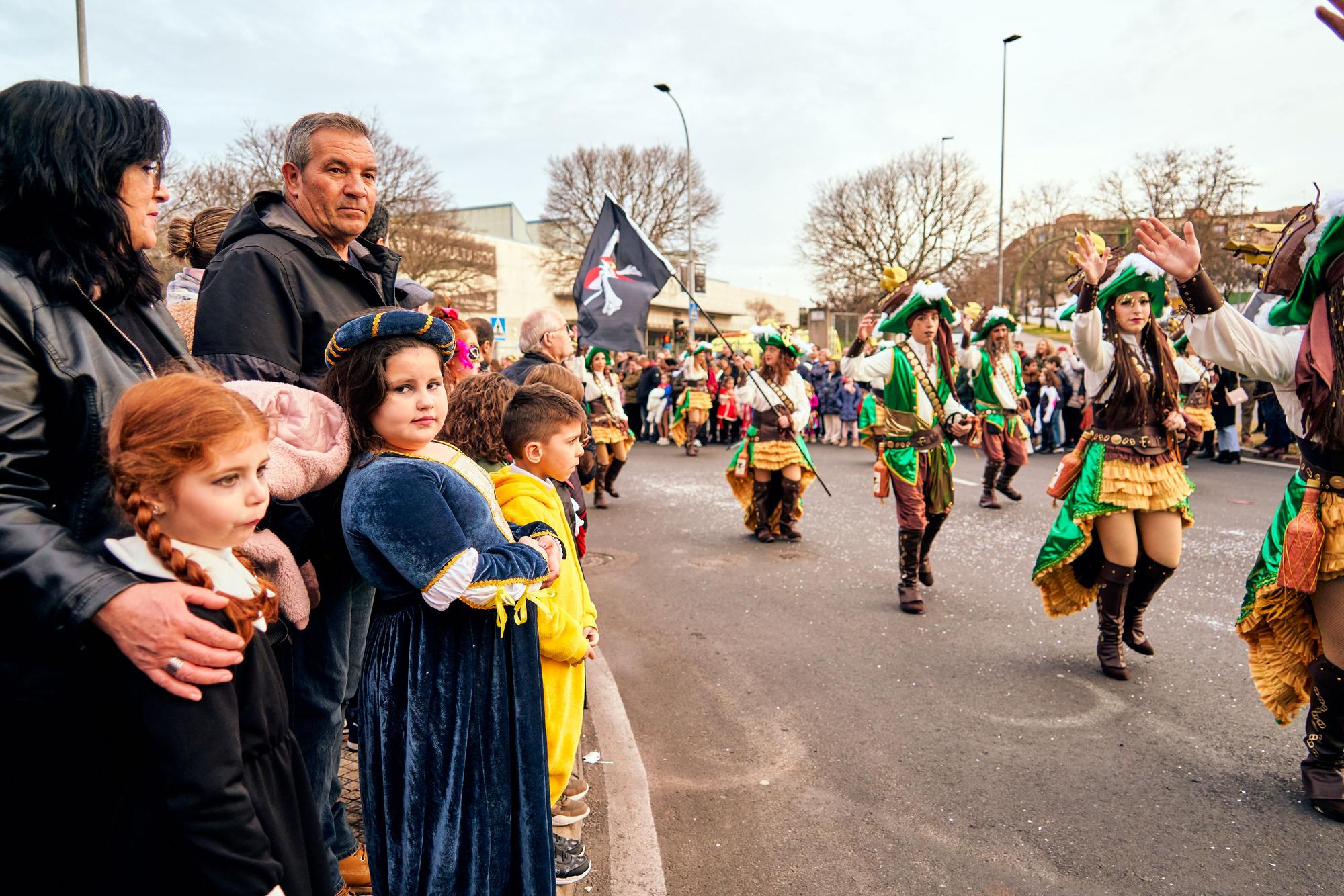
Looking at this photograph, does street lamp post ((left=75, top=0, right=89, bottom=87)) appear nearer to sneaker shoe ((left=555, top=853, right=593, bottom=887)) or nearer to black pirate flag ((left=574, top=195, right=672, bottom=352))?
black pirate flag ((left=574, top=195, right=672, bottom=352))

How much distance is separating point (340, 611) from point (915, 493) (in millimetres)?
4412

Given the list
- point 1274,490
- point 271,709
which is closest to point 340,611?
point 271,709

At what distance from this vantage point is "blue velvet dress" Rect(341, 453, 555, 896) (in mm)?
2166

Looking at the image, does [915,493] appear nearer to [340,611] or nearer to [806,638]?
[806,638]

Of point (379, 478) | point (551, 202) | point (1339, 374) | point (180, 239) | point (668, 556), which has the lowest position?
point (668, 556)

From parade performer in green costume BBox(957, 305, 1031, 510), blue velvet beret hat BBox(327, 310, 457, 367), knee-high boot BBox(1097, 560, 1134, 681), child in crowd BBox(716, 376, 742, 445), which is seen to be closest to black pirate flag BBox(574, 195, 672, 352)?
knee-high boot BBox(1097, 560, 1134, 681)

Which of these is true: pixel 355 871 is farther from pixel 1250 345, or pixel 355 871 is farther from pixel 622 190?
pixel 622 190

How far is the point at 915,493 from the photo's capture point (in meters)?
6.17

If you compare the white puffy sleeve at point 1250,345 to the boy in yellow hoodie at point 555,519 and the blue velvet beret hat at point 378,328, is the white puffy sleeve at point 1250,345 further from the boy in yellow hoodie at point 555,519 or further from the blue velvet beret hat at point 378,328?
the blue velvet beret hat at point 378,328

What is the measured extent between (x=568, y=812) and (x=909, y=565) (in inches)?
144

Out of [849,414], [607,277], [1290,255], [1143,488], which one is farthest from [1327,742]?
[849,414]

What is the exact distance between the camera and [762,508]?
8.60 metres

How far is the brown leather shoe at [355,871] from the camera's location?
274cm

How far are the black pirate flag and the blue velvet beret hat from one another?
195 inches
